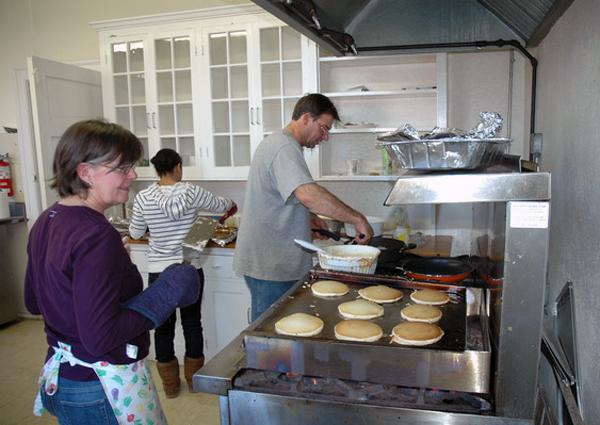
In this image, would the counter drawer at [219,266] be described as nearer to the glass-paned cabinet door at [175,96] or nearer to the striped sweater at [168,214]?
the striped sweater at [168,214]

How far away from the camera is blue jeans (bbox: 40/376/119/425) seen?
118 cm

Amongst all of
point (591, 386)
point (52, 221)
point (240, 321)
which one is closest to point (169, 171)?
point (240, 321)

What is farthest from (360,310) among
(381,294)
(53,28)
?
(53,28)

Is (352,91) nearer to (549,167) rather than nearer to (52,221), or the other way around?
(549,167)

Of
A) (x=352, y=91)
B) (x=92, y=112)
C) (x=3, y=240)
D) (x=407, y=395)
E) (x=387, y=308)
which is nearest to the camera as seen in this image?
(x=407, y=395)

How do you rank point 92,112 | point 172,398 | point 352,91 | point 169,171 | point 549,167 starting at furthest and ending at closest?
point 92,112 < point 352,91 < point 172,398 < point 169,171 < point 549,167

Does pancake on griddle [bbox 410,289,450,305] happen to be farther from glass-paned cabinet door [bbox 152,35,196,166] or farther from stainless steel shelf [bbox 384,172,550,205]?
glass-paned cabinet door [bbox 152,35,196,166]

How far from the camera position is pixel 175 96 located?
3301 millimetres

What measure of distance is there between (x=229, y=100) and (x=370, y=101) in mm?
983

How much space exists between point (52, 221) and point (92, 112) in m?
2.83

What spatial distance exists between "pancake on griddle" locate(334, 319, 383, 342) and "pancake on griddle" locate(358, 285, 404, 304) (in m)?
0.19

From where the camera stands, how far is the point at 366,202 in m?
3.35

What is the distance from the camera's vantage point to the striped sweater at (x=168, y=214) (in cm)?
250

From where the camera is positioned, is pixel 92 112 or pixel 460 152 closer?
pixel 460 152
